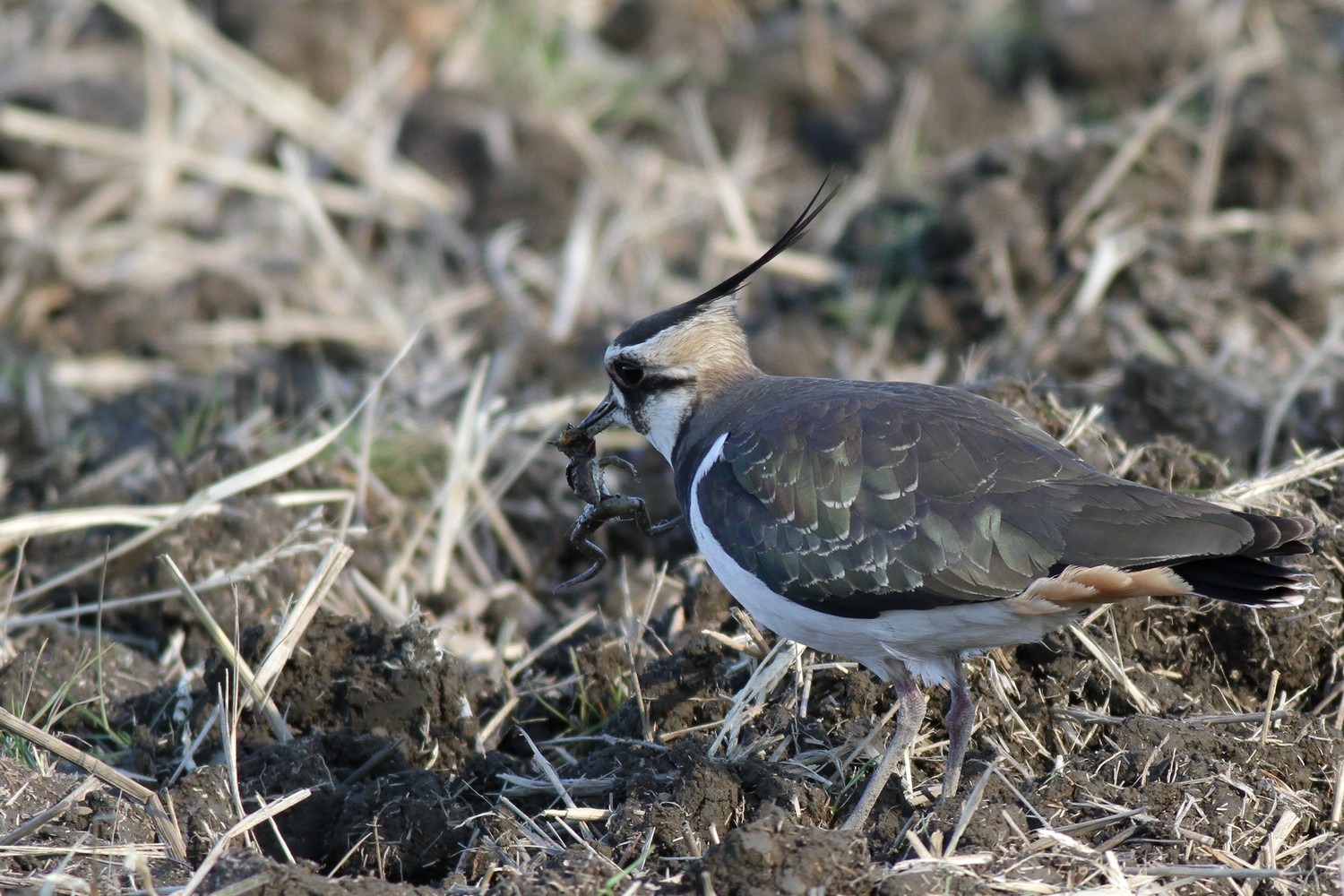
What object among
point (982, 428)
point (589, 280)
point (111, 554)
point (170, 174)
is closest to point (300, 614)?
point (111, 554)

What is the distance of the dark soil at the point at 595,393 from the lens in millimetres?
4988

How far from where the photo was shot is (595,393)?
26.3 feet

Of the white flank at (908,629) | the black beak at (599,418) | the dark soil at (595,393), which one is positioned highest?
the black beak at (599,418)

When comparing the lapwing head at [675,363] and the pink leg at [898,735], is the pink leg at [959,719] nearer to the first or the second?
the pink leg at [898,735]

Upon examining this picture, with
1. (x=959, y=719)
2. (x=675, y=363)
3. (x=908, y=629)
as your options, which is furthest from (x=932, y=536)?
(x=675, y=363)

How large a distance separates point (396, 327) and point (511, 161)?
7.68 feet

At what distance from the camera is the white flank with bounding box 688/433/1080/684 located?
4.95 metres

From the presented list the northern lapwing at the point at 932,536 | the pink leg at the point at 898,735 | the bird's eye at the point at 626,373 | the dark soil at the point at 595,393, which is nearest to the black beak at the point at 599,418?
the bird's eye at the point at 626,373

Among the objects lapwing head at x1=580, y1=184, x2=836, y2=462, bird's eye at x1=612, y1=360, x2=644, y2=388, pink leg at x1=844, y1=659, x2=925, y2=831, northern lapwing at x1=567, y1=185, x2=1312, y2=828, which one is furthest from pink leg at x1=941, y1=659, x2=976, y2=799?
bird's eye at x1=612, y1=360, x2=644, y2=388

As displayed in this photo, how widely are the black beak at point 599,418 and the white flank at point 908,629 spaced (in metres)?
1.24

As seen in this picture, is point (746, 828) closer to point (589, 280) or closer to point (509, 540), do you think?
point (509, 540)

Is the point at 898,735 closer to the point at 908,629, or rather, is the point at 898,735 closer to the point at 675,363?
the point at 908,629

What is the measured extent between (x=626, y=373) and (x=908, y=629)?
1.76 metres

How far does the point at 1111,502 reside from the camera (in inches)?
192
